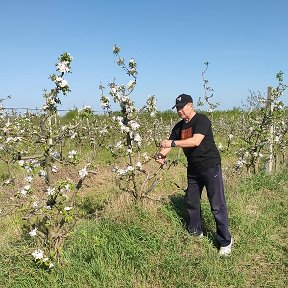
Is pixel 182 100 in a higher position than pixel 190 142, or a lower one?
higher

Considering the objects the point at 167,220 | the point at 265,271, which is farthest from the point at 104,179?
the point at 265,271


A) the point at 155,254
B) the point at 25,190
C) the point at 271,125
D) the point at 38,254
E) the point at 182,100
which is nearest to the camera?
the point at 38,254

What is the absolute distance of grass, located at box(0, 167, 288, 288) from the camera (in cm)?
391

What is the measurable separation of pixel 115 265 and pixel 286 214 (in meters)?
3.19

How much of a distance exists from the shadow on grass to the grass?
0.05 ft

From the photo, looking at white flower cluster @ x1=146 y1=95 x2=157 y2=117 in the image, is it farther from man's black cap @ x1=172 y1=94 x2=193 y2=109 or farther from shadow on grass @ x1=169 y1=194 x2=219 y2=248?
shadow on grass @ x1=169 y1=194 x2=219 y2=248

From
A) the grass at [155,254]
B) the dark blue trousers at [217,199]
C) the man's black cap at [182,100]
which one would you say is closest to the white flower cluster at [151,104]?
the man's black cap at [182,100]

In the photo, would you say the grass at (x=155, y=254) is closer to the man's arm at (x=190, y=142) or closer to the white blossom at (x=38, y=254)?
the white blossom at (x=38, y=254)

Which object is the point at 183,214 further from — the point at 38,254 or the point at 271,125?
the point at 271,125

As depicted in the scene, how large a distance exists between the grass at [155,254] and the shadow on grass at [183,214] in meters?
0.02

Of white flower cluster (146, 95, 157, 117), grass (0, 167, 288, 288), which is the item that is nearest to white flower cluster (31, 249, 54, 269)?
grass (0, 167, 288, 288)

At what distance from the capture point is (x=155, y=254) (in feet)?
14.1

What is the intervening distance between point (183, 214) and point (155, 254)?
1.18 metres

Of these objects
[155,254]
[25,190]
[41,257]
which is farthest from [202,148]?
[41,257]
